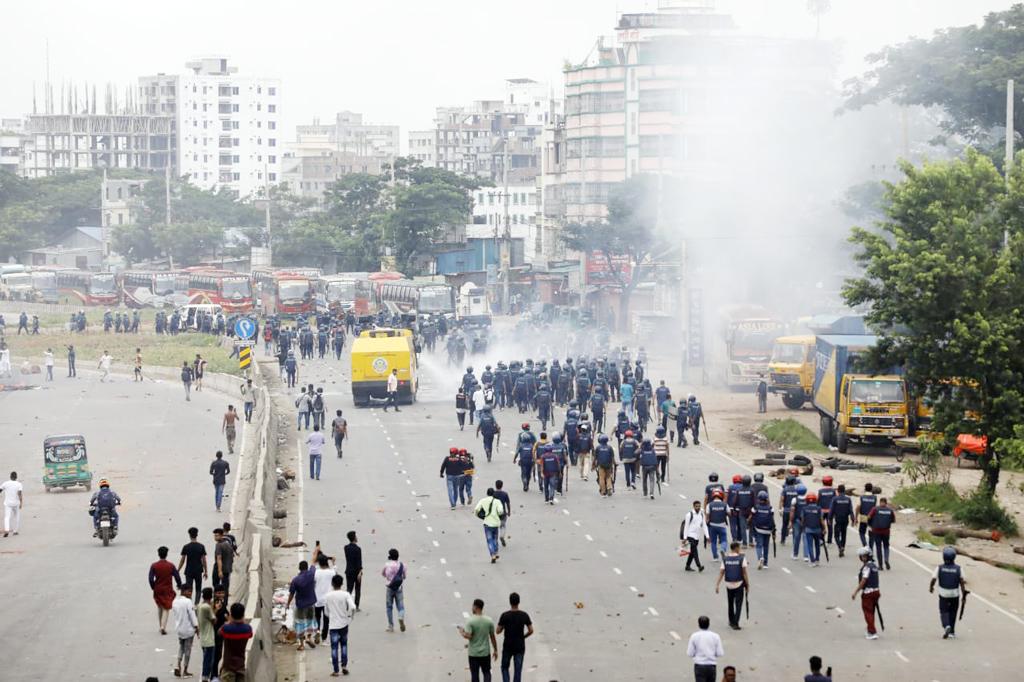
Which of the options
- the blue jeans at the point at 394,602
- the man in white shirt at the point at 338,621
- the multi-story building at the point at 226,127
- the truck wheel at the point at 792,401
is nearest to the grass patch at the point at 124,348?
the truck wheel at the point at 792,401

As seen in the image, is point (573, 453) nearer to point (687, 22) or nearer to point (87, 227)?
point (687, 22)

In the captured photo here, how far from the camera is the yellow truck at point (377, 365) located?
4650cm

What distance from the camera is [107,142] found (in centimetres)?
19838

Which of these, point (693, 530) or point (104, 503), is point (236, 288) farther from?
point (693, 530)

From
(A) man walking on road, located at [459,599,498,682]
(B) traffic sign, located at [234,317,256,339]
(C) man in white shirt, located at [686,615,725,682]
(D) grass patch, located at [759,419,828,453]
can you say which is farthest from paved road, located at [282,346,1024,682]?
(B) traffic sign, located at [234,317,256,339]

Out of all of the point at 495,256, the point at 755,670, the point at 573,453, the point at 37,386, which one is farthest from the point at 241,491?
the point at 495,256

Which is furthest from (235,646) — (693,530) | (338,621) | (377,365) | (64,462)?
(377,365)

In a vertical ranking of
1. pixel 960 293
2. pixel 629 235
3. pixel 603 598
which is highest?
pixel 629 235

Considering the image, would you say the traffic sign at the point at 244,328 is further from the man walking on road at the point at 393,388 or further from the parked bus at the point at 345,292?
the parked bus at the point at 345,292

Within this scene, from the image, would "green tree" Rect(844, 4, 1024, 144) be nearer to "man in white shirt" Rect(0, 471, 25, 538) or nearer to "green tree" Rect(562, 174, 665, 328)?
"green tree" Rect(562, 174, 665, 328)

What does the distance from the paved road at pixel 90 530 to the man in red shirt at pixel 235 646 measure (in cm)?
327

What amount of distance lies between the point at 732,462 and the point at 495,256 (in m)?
81.7

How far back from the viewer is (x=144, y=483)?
38.5 metres

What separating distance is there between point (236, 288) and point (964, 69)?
51477 mm
